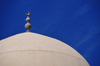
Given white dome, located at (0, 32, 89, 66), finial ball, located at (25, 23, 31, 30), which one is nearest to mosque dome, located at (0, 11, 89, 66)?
white dome, located at (0, 32, 89, 66)

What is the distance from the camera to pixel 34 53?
424 inches

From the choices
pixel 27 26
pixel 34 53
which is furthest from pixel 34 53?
pixel 27 26

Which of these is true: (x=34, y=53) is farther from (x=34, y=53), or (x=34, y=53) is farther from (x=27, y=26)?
(x=27, y=26)

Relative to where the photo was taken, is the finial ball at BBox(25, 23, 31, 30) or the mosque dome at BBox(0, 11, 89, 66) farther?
the finial ball at BBox(25, 23, 31, 30)

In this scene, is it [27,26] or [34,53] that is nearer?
[34,53]

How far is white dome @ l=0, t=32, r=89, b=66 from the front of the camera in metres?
10.3

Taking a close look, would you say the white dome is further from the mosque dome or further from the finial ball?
the finial ball

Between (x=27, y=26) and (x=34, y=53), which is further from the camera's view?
(x=27, y=26)

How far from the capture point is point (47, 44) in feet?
39.4

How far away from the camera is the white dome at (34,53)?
33.9 ft

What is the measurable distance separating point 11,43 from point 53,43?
247cm

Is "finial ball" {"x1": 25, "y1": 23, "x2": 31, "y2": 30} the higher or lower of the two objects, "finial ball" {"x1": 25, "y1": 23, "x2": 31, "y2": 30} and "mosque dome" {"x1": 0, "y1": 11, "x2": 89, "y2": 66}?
the higher

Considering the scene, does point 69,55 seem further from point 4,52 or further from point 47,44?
point 4,52

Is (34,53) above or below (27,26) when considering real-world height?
below
